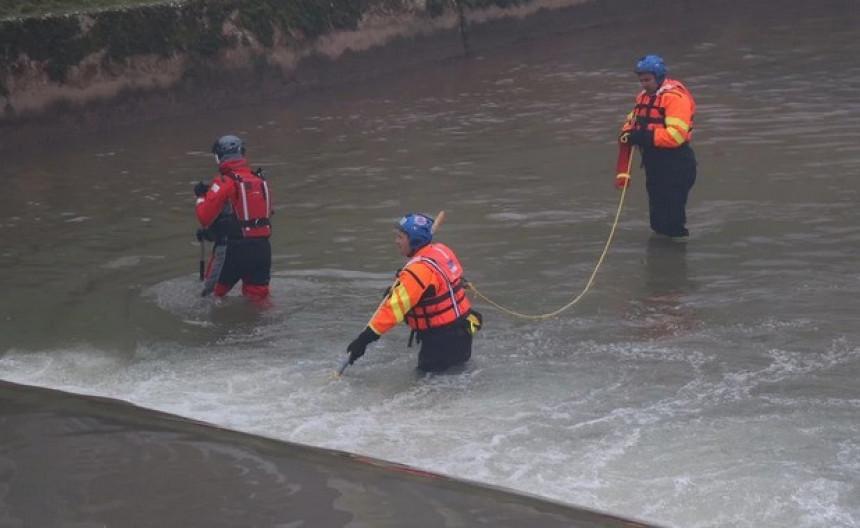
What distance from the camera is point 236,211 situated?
11375 millimetres

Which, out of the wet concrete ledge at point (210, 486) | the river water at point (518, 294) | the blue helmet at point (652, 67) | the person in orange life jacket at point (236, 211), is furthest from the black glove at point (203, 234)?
the blue helmet at point (652, 67)

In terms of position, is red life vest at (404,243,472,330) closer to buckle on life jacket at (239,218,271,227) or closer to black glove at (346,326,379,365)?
black glove at (346,326,379,365)

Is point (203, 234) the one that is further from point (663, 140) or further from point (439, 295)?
point (663, 140)

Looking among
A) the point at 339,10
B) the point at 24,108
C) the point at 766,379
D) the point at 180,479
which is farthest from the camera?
the point at 339,10

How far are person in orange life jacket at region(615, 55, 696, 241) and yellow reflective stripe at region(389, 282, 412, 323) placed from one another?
13.4 feet

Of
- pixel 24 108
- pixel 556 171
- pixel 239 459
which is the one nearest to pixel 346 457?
pixel 239 459

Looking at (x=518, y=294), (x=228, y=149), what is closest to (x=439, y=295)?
(x=518, y=294)

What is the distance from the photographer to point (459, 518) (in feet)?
23.8

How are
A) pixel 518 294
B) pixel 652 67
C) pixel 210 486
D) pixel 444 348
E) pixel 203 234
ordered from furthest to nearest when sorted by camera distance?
pixel 652 67 < pixel 518 294 < pixel 203 234 < pixel 444 348 < pixel 210 486

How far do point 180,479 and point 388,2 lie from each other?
61.3 feet

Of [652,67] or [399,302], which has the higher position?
[652,67]

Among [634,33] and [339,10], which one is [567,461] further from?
[634,33]

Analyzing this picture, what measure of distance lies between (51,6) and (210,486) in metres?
15.5

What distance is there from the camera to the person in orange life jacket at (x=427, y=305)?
30.1 feet
